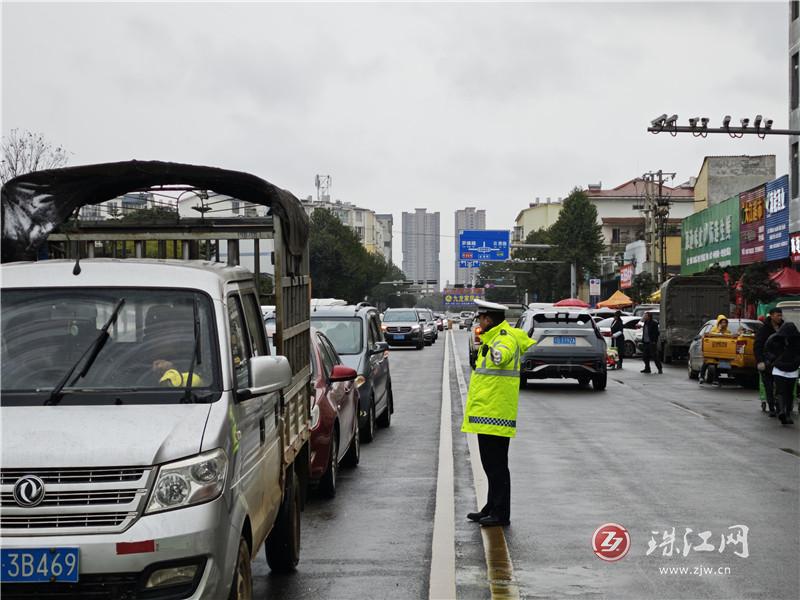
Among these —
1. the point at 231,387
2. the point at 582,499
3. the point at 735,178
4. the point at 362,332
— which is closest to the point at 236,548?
the point at 231,387

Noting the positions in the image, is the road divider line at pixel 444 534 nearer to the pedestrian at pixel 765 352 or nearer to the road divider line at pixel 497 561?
the road divider line at pixel 497 561

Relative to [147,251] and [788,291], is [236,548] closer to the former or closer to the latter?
[147,251]

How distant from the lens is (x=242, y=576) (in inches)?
214

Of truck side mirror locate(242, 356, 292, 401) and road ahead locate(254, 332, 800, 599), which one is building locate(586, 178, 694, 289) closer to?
road ahead locate(254, 332, 800, 599)

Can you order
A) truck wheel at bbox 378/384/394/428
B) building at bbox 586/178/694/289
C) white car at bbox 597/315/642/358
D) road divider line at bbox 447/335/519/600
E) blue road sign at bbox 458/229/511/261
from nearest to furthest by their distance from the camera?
road divider line at bbox 447/335/519/600
truck wheel at bbox 378/384/394/428
white car at bbox 597/315/642/358
blue road sign at bbox 458/229/511/261
building at bbox 586/178/694/289

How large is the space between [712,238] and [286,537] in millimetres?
52432

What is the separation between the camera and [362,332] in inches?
614

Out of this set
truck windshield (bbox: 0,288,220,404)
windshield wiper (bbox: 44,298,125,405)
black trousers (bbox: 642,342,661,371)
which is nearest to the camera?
windshield wiper (bbox: 44,298,125,405)

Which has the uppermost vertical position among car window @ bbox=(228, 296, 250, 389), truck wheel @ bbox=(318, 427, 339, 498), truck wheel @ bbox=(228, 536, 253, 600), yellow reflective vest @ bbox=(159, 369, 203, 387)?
car window @ bbox=(228, 296, 250, 389)

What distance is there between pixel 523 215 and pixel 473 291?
22.8 m

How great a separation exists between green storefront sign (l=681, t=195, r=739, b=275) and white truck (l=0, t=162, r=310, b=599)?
4703 cm

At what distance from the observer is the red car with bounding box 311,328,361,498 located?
32.9ft

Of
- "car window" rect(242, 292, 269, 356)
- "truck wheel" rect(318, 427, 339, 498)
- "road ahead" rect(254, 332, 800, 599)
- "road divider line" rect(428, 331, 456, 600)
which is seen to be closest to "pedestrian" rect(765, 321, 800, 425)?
"road ahead" rect(254, 332, 800, 599)

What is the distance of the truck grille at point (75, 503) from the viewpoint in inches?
182
